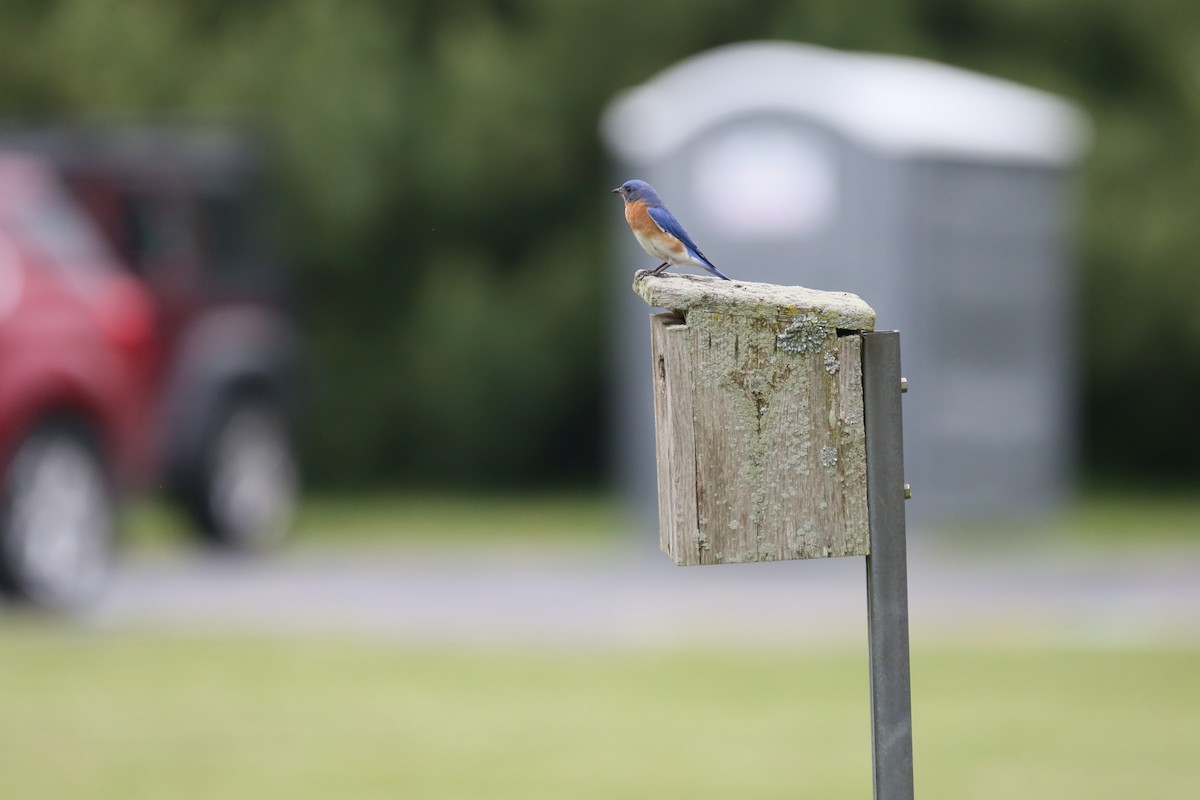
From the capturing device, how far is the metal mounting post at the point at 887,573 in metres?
2.75

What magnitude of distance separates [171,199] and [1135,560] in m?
6.27

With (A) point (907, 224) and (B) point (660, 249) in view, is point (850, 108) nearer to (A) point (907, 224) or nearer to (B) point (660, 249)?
(A) point (907, 224)

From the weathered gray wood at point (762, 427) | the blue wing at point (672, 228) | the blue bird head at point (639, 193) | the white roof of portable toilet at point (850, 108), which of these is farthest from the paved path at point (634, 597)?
the weathered gray wood at point (762, 427)

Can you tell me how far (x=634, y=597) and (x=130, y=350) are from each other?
3.03 meters

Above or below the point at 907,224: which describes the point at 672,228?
below

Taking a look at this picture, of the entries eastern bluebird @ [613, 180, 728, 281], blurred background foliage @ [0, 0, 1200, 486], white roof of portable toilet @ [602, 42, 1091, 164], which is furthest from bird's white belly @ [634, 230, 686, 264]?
blurred background foliage @ [0, 0, 1200, 486]

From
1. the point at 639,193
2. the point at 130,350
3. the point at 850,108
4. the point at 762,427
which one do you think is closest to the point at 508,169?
the point at 850,108

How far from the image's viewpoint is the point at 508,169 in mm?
14977

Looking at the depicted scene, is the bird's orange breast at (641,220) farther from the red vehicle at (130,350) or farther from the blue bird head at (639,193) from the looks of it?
the red vehicle at (130,350)

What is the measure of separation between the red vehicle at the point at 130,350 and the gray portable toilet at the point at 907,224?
2452 millimetres

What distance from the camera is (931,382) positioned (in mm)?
11453

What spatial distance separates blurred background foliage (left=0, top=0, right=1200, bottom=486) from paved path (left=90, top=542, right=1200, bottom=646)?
344 centimetres

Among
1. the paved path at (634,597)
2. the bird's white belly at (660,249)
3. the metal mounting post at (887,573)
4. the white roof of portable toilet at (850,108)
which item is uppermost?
the white roof of portable toilet at (850,108)

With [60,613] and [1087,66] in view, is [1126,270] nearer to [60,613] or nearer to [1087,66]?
[1087,66]
